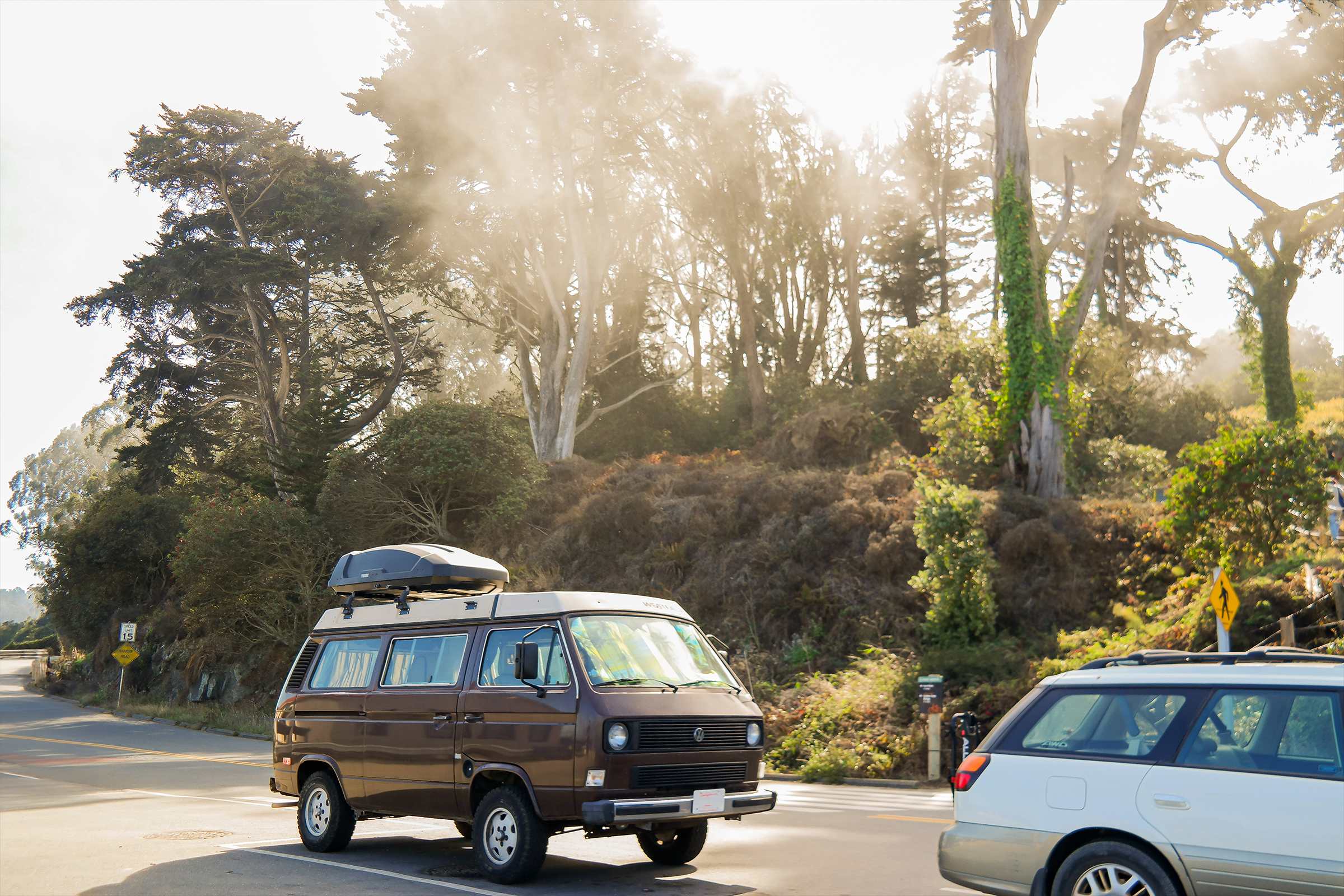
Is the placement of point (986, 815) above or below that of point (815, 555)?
below

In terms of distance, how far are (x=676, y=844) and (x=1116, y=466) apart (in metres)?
20.3

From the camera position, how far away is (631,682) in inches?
331

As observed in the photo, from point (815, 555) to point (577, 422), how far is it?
18.0m

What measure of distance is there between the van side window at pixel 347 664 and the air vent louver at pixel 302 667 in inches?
6.5

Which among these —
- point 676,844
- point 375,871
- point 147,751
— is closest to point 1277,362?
point 676,844

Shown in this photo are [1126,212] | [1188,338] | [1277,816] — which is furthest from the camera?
[1188,338]

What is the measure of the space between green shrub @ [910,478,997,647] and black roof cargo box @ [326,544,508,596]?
1064cm

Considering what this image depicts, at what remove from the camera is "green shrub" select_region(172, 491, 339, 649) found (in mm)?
31016

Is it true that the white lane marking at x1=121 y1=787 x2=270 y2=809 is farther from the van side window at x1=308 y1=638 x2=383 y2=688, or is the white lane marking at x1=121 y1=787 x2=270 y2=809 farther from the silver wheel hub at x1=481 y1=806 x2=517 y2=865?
the silver wheel hub at x1=481 y1=806 x2=517 y2=865

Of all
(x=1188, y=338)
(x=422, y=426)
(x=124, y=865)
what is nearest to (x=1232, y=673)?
(x=124, y=865)

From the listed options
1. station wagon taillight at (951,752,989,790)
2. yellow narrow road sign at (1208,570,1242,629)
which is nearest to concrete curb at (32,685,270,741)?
yellow narrow road sign at (1208,570,1242,629)

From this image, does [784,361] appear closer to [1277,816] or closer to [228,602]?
[228,602]

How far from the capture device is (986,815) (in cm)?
594

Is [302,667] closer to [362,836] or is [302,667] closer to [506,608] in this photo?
[362,836]
